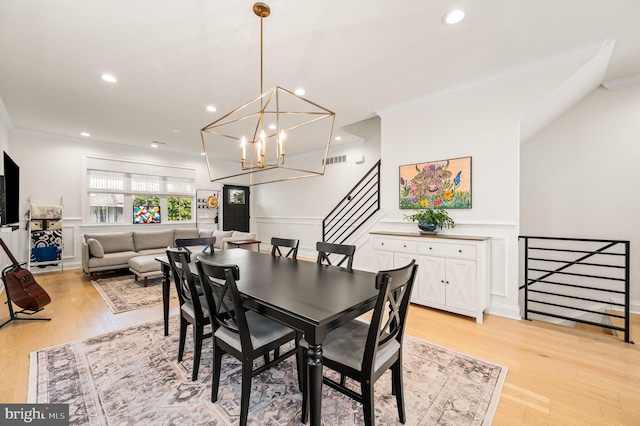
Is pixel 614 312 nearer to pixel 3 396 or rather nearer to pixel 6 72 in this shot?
pixel 3 396

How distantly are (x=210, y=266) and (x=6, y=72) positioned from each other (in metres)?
3.77

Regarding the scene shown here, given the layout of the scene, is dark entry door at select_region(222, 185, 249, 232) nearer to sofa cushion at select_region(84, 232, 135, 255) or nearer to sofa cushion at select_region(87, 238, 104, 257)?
sofa cushion at select_region(84, 232, 135, 255)

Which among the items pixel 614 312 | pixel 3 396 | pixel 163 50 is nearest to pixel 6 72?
pixel 163 50

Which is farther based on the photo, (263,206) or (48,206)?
(263,206)

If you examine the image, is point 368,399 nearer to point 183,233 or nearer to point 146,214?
point 183,233

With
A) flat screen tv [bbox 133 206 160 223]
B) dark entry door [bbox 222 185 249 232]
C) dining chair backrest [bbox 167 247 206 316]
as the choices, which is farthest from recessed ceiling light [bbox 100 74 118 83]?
dark entry door [bbox 222 185 249 232]

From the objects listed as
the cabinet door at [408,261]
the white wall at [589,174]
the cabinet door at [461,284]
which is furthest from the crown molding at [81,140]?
the white wall at [589,174]

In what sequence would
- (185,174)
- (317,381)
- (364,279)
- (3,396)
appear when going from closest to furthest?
(317,381) → (3,396) → (364,279) → (185,174)

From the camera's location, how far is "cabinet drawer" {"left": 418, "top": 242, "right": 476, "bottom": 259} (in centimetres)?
301

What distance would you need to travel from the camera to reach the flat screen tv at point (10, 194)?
147 inches

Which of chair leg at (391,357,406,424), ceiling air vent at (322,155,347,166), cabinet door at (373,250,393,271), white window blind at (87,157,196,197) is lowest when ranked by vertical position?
chair leg at (391,357,406,424)

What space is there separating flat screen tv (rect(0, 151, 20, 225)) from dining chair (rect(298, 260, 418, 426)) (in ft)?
15.8

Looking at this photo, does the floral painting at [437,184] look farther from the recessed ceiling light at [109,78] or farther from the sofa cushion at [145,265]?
the sofa cushion at [145,265]

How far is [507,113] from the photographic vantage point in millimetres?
3078
